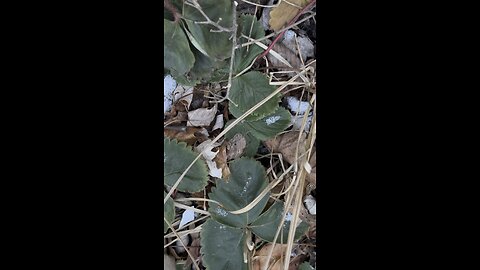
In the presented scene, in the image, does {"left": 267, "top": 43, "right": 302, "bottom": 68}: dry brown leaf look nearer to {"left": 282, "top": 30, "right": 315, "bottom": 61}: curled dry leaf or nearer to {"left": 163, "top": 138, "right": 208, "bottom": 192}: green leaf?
{"left": 282, "top": 30, "right": 315, "bottom": 61}: curled dry leaf

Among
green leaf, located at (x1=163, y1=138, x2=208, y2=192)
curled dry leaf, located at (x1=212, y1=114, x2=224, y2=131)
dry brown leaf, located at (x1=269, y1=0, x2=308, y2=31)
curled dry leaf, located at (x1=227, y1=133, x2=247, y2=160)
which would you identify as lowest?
green leaf, located at (x1=163, y1=138, x2=208, y2=192)

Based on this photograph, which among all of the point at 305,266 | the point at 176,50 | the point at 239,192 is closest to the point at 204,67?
the point at 176,50

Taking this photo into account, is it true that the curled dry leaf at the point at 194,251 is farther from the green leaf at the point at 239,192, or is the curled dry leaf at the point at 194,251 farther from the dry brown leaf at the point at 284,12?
the dry brown leaf at the point at 284,12

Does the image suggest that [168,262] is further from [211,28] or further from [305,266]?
[211,28]

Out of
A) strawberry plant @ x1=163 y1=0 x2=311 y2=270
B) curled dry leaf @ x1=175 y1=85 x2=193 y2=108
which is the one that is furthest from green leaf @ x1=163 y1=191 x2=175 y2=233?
curled dry leaf @ x1=175 y1=85 x2=193 y2=108

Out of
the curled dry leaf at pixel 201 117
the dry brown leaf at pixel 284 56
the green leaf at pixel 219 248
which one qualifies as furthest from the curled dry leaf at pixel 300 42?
the green leaf at pixel 219 248
